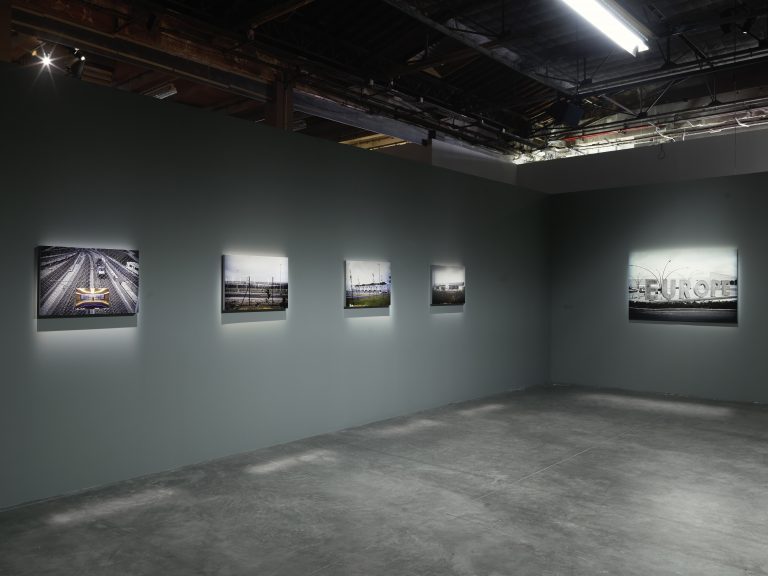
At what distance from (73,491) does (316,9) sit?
221 inches

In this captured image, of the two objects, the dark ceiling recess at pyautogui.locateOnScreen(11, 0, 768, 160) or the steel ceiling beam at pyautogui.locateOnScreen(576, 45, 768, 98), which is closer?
the dark ceiling recess at pyautogui.locateOnScreen(11, 0, 768, 160)

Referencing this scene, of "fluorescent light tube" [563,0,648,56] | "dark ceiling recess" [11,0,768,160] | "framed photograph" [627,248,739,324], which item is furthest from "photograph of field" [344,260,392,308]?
"framed photograph" [627,248,739,324]

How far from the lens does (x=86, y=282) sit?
4777 mm

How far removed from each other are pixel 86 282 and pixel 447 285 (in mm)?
4929

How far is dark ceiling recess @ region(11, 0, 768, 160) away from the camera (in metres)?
6.45

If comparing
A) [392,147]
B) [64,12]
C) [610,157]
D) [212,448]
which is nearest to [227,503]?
[212,448]

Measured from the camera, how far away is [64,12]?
6148mm

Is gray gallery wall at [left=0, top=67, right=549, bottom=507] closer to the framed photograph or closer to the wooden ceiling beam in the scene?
the wooden ceiling beam

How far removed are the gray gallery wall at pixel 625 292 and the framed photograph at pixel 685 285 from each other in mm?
117

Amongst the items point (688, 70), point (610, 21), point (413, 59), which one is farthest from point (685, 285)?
point (413, 59)

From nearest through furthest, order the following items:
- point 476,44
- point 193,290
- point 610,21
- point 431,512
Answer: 1. point 431,512
2. point 193,290
3. point 610,21
4. point 476,44

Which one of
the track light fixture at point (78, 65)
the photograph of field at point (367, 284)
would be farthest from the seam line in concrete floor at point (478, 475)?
the track light fixture at point (78, 65)

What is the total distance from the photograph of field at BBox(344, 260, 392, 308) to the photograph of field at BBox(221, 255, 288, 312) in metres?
0.96

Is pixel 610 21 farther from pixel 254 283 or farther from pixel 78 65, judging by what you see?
pixel 78 65
